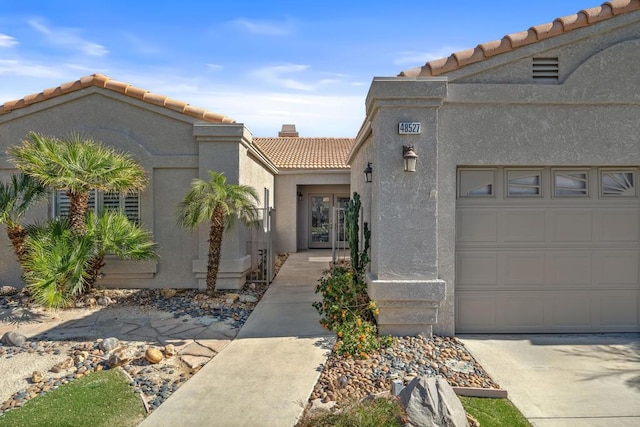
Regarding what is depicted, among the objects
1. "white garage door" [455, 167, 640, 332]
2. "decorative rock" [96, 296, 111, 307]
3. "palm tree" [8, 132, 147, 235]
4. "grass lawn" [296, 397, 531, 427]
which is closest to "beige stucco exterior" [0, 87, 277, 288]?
"palm tree" [8, 132, 147, 235]

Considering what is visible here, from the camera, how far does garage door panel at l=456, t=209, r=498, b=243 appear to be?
21.2 feet

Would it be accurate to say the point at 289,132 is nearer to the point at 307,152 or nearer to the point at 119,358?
the point at 307,152

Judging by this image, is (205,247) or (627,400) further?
(205,247)

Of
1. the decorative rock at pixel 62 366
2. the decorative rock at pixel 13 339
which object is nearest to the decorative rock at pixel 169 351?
the decorative rock at pixel 62 366

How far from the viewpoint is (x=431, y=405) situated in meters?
3.55

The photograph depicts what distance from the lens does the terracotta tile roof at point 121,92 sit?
9.18m

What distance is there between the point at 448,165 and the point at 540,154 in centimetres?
→ 148

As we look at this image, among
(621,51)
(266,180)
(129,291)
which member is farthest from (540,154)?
(266,180)

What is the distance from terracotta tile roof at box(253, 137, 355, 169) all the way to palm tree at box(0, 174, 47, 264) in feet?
28.0

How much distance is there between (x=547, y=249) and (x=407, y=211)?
247 centimetres

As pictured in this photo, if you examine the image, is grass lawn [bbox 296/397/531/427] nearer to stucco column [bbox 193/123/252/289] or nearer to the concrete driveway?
the concrete driveway

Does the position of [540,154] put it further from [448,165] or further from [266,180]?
[266,180]

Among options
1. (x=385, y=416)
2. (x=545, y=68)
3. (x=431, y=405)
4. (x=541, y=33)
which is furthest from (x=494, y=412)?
(x=541, y=33)

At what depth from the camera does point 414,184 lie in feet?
20.2
